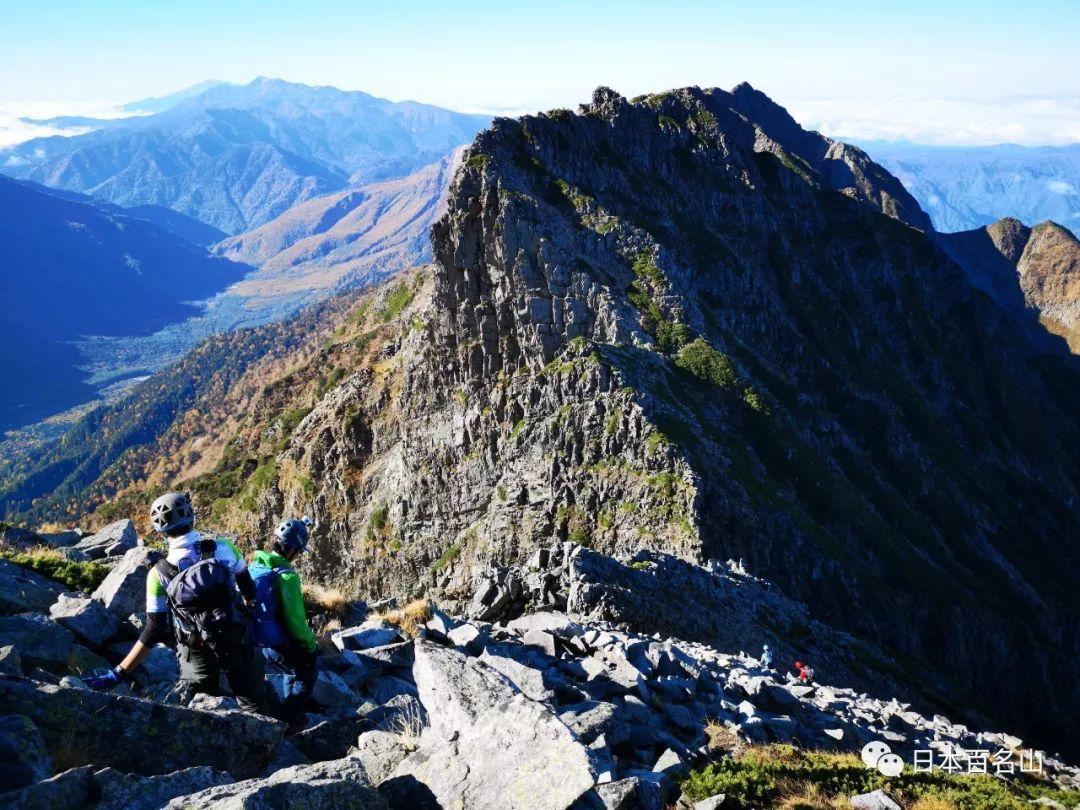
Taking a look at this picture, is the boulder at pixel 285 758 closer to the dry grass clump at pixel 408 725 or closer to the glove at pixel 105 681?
the dry grass clump at pixel 408 725

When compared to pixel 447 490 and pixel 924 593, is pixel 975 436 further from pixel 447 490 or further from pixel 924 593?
pixel 447 490

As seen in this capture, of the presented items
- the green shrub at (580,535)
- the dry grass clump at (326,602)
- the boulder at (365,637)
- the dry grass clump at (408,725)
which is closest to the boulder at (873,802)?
the dry grass clump at (408,725)

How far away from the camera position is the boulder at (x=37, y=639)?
13.9 m

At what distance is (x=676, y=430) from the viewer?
216 ft

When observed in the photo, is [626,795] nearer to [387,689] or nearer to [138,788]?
[138,788]

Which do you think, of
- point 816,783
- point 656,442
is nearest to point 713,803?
point 816,783

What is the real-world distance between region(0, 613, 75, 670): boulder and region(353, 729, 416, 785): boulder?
6096mm

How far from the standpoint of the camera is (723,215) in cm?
11400

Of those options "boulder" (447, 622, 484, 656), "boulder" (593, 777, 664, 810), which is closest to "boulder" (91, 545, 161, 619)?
"boulder" (447, 622, 484, 656)

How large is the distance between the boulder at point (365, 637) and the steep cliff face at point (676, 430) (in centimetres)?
3346

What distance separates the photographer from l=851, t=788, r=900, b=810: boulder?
12.9 metres

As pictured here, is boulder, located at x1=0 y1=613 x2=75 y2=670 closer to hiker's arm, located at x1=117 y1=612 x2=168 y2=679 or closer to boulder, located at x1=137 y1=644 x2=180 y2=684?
boulder, located at x1=137 y1=644 x2=180 y2=684

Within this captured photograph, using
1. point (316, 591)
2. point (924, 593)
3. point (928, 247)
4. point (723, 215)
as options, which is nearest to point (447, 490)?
point (924, 593)

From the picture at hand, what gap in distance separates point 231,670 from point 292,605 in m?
1.61
